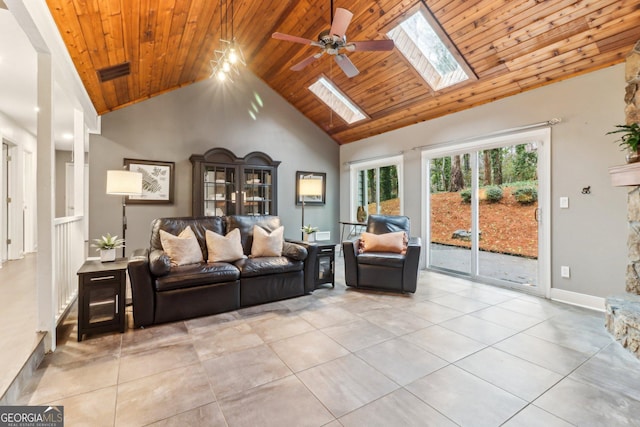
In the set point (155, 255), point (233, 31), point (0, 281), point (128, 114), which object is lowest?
point (0, 281)

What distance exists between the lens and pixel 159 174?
5098 millimetres

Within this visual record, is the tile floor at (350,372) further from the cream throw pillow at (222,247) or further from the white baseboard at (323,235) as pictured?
the white baseboard at (323,235)

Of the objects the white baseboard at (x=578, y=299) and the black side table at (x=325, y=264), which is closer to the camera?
the white baseboard at (x=578, y=299)

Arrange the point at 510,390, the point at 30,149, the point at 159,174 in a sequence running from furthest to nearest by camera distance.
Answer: the point at 30,149
the point at 159,174
the point at 510,390

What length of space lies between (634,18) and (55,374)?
5.44 metres

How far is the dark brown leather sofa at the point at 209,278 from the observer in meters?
2.74

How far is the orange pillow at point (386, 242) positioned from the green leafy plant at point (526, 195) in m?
1.56

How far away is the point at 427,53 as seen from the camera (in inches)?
164

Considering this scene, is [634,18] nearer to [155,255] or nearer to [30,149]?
[155,255]

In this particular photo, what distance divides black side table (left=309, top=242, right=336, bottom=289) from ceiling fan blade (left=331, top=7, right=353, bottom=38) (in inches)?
94.5

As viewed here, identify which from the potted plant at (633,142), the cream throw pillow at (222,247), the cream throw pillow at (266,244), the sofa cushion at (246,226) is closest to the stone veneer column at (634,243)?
the potted plant at (633,142)

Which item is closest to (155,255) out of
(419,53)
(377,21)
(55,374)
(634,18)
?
(55,374)

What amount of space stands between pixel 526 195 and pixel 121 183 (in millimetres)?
4905

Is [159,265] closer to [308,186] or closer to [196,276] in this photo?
[196,276]
